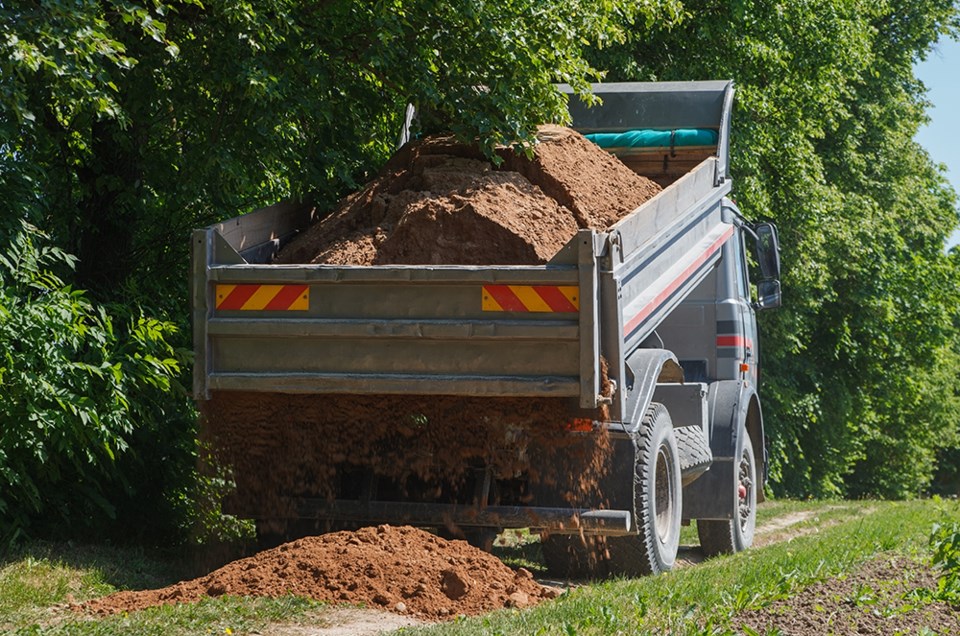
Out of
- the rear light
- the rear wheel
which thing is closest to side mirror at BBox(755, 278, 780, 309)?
the rear wheel

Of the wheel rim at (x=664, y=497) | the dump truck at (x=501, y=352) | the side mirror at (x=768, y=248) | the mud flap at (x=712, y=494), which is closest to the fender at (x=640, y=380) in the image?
the dump truck at (x=501, y=352)

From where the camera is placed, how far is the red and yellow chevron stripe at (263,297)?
671 cm

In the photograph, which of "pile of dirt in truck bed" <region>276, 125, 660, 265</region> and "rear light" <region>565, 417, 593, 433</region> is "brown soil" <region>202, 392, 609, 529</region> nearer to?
"rear light" <region>565, 417, 593, 433</region>

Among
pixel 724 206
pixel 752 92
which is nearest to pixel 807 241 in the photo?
pixel 752 92

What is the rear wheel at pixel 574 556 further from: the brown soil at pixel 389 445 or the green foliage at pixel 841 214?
the green foliage at pixel 841 214

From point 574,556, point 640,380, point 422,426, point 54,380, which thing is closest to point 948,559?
point 640,380

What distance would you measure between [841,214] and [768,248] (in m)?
13.0

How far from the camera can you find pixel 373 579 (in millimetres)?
6074

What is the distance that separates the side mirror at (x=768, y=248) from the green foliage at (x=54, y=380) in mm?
5042

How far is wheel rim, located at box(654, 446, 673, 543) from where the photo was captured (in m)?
7.68

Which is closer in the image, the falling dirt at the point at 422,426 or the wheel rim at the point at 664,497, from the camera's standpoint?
the falling dirt at the point at 422,426

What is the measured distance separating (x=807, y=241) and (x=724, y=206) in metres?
11.5

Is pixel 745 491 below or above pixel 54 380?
below

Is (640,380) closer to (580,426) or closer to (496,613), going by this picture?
(580,426)
